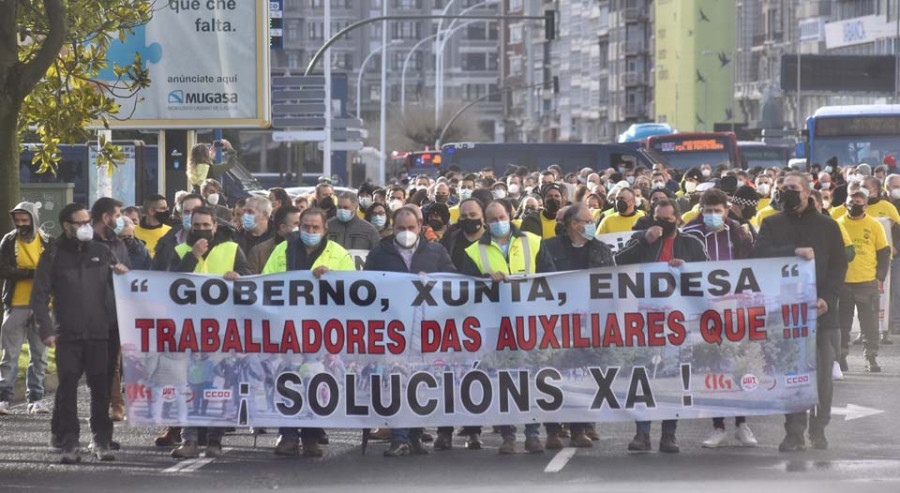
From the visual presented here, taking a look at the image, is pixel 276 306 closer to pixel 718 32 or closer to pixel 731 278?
pixel 731 278

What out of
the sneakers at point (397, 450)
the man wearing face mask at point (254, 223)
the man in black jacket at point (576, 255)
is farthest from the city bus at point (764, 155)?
the sneakers at point (397, 450)

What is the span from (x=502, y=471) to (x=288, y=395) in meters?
1.72

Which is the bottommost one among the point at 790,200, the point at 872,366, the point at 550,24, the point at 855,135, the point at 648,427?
the point at 872,366

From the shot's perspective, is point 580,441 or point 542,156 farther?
point 542,156

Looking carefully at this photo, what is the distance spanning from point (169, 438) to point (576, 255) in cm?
316

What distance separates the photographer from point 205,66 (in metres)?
27.6

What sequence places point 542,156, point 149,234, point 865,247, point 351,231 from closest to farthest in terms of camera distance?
point 351,231 → point 149,234 → point 865,247 → point 542,156

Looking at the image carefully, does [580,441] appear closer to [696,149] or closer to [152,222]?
[152,222]

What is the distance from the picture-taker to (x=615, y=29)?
145125 mm

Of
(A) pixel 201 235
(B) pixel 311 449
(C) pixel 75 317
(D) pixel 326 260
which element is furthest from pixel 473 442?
(C) pixel 75 317

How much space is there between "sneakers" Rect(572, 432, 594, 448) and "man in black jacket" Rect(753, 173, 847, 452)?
4.18 feet

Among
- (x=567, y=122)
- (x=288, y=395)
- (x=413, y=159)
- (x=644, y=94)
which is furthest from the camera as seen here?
(x=567, y=122)

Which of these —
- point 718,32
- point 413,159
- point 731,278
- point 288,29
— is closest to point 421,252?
point 731,278

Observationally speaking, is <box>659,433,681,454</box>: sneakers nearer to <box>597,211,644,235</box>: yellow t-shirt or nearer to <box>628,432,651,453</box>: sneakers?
<box>628,432,651,453</box>: sneakers
